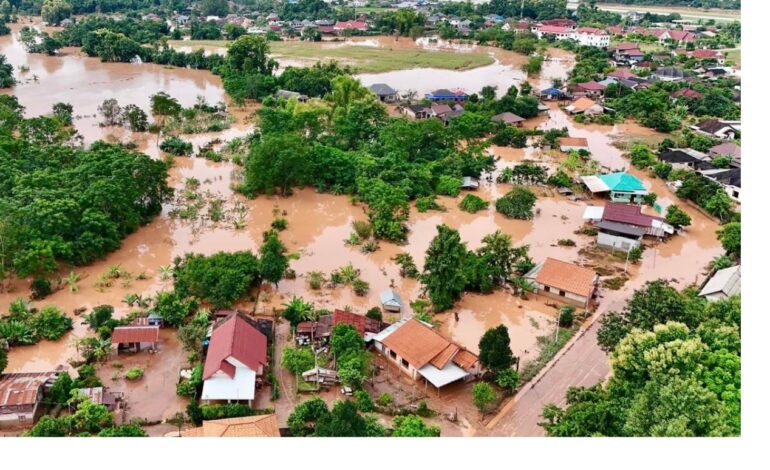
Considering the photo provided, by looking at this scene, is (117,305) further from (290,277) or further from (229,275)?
(290,277)

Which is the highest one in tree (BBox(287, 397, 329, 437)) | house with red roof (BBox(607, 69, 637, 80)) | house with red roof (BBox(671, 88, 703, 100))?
house with red roof (BBox(607, 69, 637, 80))

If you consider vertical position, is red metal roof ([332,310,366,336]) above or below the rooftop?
below

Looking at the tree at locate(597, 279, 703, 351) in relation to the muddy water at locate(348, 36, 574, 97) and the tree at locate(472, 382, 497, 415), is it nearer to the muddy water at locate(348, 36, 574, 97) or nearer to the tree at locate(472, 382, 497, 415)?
the tree at locate(472, 382, 497, 415)

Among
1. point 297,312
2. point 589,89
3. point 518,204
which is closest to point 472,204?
point 518,204

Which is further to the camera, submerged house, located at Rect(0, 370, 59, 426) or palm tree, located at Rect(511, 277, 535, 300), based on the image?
palm tree, located at Rect(511, 277, 535, 300)

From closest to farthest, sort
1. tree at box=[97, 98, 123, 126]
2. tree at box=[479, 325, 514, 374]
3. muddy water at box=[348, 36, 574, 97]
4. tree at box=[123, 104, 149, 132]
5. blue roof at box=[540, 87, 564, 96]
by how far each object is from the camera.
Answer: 1. tree at box=[479, 325, 514, 374]
2. tree at box=[123, 104, 149, 132]
3. tree at box=[97, 98, 123, 126]
4. blue roof at box=[540, 87, 564, 96]
5. muddy water at box=[348, 36, 574, 97]

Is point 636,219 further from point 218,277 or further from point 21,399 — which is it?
point 21,399

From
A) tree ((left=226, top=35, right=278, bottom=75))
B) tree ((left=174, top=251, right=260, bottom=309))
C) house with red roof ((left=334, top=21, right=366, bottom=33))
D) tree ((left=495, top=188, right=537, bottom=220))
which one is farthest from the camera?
house with red roof ((left=334, top=21, right=366, bottom=33))

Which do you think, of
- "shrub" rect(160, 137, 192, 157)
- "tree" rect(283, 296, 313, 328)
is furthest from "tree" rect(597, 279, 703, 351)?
"shrub" rect(160, 137, 192, 157)
